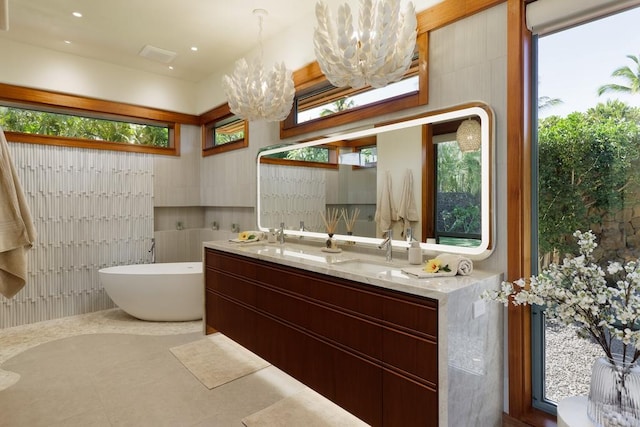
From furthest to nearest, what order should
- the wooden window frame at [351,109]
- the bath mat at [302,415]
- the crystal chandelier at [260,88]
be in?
the crystal chandelier at [260,88], the wooden window frame at [351,109], the bath mat at [302,415]

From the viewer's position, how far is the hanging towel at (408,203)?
246 centimetres

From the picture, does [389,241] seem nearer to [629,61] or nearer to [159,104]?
[629,61]

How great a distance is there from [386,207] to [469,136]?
0.76 m

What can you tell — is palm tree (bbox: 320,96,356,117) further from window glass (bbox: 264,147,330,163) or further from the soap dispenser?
the soap dispenser

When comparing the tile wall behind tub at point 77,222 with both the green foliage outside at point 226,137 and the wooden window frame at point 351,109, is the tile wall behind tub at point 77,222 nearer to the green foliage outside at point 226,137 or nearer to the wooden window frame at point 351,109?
the green foliage outside at point 226,137

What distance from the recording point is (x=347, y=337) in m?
2.07

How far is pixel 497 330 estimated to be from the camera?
6.51 feet

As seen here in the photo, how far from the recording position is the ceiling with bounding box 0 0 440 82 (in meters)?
3.15

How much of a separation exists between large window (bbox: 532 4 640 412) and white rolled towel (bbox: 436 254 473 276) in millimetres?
403

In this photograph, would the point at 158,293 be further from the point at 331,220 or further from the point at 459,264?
the point at 459,264

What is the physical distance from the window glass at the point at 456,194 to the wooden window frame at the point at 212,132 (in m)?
2.65

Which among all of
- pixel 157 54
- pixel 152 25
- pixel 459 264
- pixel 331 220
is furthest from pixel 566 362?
pixel 157 54

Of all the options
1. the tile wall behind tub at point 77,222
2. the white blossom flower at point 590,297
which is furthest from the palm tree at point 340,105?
the tile wall behind tub at point 77,222

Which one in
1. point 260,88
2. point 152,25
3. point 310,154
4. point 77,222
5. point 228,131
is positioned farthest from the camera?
point 228,131
